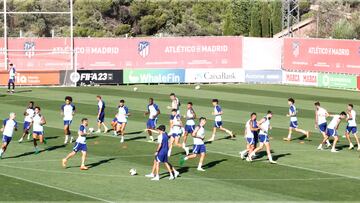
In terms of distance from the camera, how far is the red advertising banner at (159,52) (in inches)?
2628

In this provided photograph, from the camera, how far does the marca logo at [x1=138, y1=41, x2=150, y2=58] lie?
6750cm

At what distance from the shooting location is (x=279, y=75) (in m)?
68.1

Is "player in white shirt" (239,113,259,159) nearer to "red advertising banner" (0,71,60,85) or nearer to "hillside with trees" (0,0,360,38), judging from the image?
"red advertising banner" (0,71,60,85)

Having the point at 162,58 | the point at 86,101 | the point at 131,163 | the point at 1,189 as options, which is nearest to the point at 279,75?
the point at 162,58

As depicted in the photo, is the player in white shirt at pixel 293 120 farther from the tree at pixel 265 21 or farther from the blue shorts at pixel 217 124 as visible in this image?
the tree at pixel 265 21

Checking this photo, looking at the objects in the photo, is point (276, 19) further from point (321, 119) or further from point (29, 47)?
point (321, 119)

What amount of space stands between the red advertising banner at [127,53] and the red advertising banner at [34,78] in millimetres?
2493

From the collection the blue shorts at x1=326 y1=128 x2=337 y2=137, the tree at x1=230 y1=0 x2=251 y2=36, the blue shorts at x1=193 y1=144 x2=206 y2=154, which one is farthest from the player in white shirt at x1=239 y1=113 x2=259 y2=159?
the tree at x1=230 y1=0 x2=251 y2=36

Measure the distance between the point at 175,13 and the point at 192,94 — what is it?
195 feet

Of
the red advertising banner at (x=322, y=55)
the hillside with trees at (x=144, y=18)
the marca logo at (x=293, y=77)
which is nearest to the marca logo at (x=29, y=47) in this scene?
the red advertising banner at (x=322, y=55)

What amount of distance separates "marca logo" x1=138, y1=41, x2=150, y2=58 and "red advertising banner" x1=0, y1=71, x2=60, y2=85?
762 cm

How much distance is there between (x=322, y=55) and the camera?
2542 inches

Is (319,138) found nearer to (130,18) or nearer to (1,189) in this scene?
(1,189)

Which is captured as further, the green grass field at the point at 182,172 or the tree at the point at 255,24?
the tree at the point at 255,24
